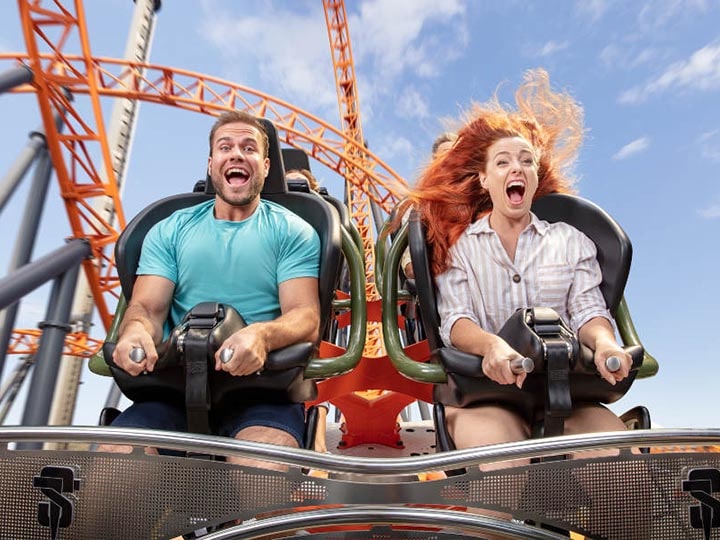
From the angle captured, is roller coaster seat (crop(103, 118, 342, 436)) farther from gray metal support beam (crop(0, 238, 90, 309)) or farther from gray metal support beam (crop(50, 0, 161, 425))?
gray metal support beam (crop(50, 0, 161, 425))

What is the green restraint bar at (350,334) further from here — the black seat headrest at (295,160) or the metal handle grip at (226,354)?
the black seat headrest at (295,160)

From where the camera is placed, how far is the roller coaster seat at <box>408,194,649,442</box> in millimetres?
867

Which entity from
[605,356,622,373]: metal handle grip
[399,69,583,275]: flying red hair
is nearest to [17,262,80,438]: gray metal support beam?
[399,69,583,275]: flying red hair

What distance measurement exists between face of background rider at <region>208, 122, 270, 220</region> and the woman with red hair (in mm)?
336

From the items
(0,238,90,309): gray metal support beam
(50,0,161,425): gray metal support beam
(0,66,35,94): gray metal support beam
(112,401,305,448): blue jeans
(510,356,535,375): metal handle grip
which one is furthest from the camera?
(50,0,161,425): gray metal support beam

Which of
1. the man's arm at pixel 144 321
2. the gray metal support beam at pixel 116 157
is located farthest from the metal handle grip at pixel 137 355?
the gray metal support beam at pixel 116 157

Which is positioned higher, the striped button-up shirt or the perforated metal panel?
the striped button-up shirt

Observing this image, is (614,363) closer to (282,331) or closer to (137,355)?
(282,331)

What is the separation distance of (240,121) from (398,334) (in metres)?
0.54

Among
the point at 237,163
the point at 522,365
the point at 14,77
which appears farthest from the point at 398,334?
the point at 14,77

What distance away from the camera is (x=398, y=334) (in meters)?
1.14

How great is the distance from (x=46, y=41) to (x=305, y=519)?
5.14 m

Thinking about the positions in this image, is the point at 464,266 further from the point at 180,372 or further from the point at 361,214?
the point at 361,214

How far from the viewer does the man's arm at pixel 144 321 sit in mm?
924
